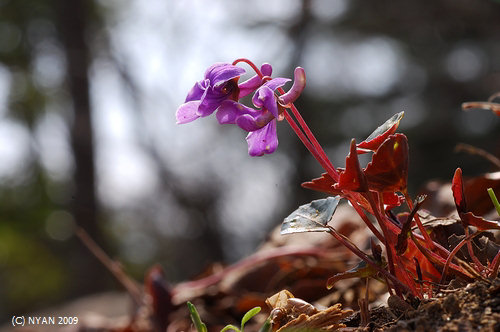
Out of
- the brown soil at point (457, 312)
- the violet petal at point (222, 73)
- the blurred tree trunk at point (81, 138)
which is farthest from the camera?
the blurred tree trunk at point (81, 138)

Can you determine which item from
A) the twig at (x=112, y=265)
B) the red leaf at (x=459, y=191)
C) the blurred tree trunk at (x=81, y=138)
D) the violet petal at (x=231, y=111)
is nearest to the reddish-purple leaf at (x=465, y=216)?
the red leaf at (x=459, y=191)

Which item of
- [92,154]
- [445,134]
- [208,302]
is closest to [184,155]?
[92,154]

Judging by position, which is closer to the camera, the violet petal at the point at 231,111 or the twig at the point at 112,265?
the violet petal at the point at 231,111

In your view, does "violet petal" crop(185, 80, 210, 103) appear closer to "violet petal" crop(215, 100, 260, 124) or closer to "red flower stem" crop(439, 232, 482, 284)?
"violet petal" crop(215, 100, 260, 124)

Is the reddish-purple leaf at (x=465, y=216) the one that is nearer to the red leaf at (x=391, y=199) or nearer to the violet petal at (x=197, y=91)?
the red leaf at (x=391, y=199)

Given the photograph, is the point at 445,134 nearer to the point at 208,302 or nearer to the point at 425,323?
the point at 208,302

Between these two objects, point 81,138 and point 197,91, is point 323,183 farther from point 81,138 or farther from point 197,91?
point 81,138

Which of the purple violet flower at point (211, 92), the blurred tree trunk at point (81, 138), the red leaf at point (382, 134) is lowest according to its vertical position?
the blurred tree trunk at point (81, 138)
